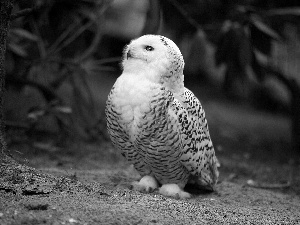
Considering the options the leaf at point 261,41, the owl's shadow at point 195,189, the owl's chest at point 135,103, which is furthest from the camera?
the leaf at point 261,41

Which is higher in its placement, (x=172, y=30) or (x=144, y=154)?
(x=172, y=30)

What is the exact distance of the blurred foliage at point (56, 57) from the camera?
4957 millimetres

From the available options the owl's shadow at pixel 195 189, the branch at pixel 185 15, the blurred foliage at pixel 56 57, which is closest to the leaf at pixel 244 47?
the branch at pixel 185 15

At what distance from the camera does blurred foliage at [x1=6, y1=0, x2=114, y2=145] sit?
16.3ft

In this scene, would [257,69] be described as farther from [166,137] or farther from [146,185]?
[166,137]

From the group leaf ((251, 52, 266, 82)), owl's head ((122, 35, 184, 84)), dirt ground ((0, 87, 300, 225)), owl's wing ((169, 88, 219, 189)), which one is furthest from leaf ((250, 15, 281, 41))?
owl's head ((122, 35, 184, 84))

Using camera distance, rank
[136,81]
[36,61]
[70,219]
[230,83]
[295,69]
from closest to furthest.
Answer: [70,219] < [136,81] < [36,61] < [230,83] < [295,69]

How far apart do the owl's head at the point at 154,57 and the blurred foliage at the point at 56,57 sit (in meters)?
1.76

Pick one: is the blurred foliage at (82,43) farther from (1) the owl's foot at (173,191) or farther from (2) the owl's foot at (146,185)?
(1) the owl's foot at (173,191)

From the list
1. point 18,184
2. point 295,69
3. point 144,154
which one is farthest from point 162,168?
point 295,69

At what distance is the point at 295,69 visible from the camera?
8781mm

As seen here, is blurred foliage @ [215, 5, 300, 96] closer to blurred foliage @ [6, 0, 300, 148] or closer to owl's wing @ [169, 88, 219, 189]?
blurred foliage @ [6, 0, 300, 148]

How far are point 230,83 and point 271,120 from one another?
357cm

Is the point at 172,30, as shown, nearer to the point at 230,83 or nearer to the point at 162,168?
the point at 230,83
